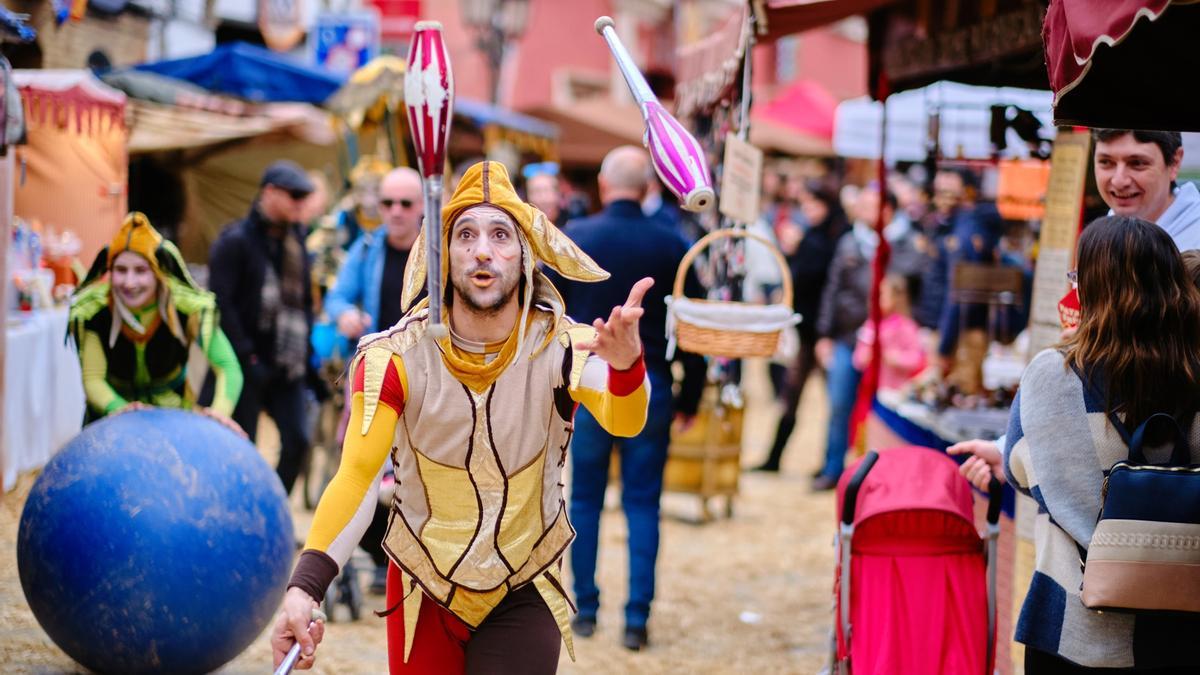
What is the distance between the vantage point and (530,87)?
94.8 feet

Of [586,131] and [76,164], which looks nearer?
[76,164]

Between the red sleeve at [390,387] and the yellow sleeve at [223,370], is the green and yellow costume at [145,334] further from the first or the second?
the red sleeve at [390,387]

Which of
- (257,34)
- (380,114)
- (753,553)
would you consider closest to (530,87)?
(257,34)

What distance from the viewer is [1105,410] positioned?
326 centimetres

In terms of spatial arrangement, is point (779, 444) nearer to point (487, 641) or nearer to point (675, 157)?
point (487, 641)

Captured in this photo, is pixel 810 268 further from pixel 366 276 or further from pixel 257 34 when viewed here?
pixel 257 34

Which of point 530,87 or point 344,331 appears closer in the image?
point 344,331

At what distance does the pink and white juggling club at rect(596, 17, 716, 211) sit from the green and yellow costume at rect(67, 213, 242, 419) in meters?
3.04

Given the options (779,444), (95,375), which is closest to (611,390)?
(95,375)

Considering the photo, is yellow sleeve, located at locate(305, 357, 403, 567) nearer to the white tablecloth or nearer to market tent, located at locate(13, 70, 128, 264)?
the white tablecloth

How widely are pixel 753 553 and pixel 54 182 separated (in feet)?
17.9

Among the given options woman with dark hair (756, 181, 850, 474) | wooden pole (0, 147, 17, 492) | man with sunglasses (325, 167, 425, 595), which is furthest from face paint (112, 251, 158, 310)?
woman with dark hair (756, 181, 850, 474)

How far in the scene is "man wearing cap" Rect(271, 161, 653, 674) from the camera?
318 cm

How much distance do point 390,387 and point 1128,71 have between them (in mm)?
2318
